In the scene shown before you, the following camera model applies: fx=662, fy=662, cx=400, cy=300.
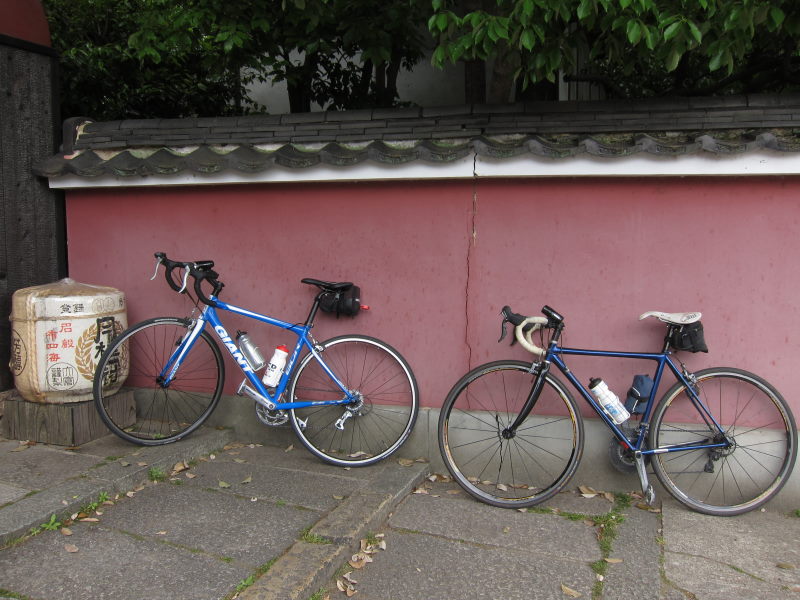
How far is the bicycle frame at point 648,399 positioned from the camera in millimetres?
4555

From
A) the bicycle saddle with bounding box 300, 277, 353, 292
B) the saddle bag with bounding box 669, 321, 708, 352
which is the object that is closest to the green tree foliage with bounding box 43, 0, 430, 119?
the bicycle saddle with bounding box 300, 277, 353, 292

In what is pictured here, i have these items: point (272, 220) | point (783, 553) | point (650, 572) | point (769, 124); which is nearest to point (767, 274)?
point (769, 124)

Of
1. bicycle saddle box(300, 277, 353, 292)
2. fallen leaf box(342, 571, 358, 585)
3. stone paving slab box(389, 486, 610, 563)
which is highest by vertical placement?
bicycle saddle box(300, 277, 353, 292)

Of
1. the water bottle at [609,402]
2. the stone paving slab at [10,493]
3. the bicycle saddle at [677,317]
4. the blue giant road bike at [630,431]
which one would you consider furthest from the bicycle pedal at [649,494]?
the stone paving slab at [10,493]

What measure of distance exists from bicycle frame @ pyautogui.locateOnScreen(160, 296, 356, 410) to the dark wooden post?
5.68 feet

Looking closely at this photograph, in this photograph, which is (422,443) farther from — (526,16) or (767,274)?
(526,16)

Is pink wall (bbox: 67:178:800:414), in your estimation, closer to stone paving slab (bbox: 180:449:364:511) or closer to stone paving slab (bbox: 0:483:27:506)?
stone paving slab (bbox: 180:449:364:511)

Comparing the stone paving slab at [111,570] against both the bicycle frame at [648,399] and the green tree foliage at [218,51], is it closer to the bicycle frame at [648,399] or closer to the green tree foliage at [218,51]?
the bicycle frame at [648,399]

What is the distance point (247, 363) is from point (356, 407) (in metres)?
0.92

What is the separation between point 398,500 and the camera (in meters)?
4.61

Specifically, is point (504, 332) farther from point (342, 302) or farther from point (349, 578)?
point (349, 578)

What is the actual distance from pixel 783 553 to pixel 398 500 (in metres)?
2.44

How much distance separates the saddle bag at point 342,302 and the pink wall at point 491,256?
0.14 m

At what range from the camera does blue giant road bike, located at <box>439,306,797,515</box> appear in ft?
14.9
